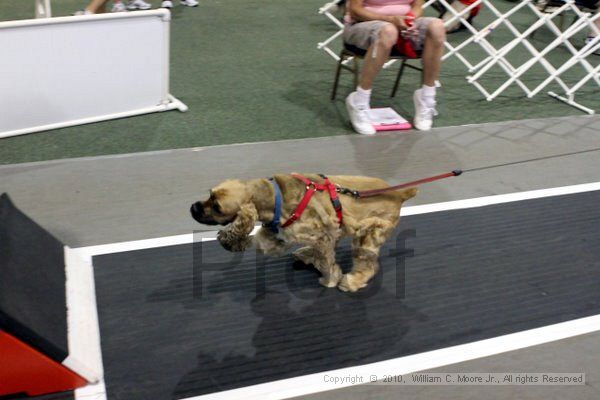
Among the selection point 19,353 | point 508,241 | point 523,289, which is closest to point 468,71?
point 508,241

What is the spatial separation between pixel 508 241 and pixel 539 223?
30 cm

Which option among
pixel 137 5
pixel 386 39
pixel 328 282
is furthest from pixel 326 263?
pixel 137 5

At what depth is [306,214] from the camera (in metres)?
2.17

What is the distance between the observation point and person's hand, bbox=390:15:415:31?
401 centimetres

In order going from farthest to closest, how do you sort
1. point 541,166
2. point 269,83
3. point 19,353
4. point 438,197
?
point 269,83
point 541,166
point 438,197
point 19,353

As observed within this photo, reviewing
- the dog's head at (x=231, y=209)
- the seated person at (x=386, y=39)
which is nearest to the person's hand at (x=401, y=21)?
the seated person at (x=386, y=39)

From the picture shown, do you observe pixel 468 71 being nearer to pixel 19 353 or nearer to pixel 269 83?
pixel 269 83

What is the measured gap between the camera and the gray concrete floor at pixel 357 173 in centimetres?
227

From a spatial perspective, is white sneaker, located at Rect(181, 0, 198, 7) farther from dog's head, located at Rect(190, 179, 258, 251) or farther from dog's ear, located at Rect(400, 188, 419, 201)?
dog's head, located at Rect(190, 179, 258, 251)

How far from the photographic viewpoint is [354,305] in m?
2.49

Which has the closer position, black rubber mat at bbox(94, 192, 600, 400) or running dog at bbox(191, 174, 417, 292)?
running dog at bbox(191, 174, 417, 292)

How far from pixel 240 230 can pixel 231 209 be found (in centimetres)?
8

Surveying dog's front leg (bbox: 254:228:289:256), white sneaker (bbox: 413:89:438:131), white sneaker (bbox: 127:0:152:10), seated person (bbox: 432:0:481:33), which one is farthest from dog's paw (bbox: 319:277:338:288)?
white sneaker (bbox: 127:0:152:10)

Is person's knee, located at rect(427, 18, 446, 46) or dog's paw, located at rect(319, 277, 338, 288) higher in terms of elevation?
person's knee, located at rect(427, 18, 446, 46)
